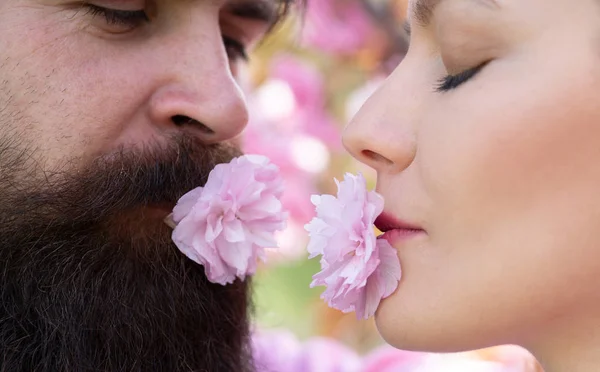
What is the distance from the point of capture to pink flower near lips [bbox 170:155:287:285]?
3.55 ft

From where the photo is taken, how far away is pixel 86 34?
1189 millimetres

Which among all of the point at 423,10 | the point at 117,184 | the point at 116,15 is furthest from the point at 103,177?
the point at 423,10

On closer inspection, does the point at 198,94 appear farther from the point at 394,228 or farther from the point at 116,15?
the point at 394,228

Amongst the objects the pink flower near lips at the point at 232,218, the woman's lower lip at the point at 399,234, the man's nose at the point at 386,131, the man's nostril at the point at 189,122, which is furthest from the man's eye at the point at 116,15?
the woman's lower lip at the point at 399,234

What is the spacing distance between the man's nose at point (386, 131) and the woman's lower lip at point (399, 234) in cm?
7

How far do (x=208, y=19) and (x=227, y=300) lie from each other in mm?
495

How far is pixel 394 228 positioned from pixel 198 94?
0.48 metres

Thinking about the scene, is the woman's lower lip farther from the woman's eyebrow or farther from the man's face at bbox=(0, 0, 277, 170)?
the man's face at bbox=(0, 0, 277, 170)

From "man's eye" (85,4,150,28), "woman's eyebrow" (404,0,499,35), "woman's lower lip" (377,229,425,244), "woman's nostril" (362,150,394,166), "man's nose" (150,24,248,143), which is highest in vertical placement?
"woman's eyebrow" (404,0,499,35)

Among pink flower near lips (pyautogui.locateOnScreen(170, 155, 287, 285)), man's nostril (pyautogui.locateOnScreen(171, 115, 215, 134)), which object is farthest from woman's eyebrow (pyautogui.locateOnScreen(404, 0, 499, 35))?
man's nostril (pyautogui.locateOnScreen(171, 115, 215, 134))

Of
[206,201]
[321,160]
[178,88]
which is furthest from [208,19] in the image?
[321,160]

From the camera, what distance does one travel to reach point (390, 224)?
2.85 ft

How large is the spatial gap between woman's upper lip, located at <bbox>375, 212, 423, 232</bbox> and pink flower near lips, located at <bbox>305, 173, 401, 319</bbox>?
0.02 metres

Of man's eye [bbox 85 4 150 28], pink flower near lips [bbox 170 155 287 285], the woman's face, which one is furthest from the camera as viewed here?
man's eye [bbox 85 4 150 28]
